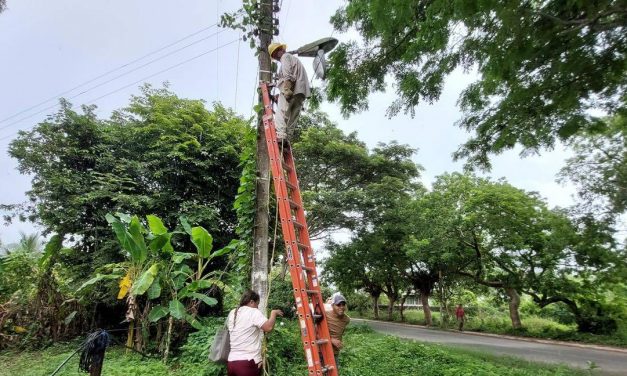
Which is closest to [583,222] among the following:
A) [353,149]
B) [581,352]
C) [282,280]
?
A: [581,352]

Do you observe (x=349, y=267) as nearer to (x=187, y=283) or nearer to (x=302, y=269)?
(x=187, y=283)

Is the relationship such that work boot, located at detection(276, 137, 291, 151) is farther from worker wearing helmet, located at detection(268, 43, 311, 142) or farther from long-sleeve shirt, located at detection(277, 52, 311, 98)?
long-sleeve shirt, located at detection(277, 52, 311, 98)

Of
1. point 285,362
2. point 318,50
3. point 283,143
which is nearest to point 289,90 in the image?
point 283,143

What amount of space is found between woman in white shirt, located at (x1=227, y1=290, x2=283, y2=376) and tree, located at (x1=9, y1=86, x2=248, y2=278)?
7290 mm

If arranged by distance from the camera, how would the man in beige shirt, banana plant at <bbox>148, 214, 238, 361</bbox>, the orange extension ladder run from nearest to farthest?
the orange extension ladder → the man in beige shirt → banana plant at <bbox>148, 214, 238, 361</bbox>

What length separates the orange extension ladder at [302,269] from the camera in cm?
326

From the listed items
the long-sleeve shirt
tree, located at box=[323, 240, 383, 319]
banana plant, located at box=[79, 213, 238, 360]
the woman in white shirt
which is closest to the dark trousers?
the woman in white shirt

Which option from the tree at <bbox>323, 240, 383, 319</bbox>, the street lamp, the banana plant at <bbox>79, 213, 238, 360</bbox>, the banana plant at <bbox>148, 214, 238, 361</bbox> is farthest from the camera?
the tree at <bbox>323, 240, 383, 319</bbox>

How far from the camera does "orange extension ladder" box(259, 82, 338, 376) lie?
3262mm

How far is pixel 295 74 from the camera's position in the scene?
4.21 metres

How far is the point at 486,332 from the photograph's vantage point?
21.0 meters

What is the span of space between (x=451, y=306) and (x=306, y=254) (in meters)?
25.1

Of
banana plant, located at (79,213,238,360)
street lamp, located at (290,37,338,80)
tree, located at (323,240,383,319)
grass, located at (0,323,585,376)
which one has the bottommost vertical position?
grass, located at (0,323,585,376)

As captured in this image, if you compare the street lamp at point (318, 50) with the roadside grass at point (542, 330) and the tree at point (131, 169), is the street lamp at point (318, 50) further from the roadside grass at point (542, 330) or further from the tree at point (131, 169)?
the roadside grass at point (542, 330)
